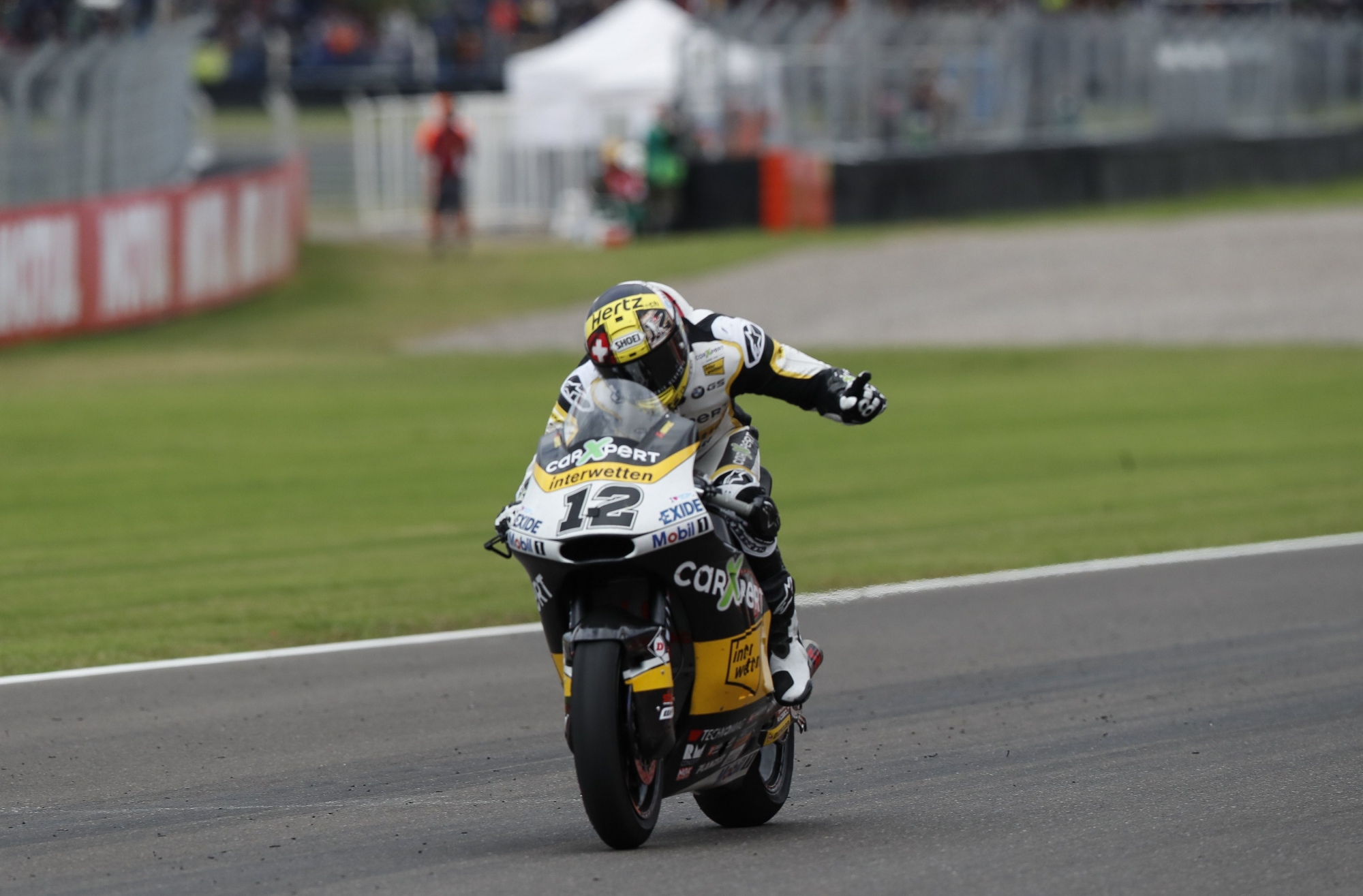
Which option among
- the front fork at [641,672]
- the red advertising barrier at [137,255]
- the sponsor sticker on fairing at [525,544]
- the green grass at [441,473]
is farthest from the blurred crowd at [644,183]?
the front fork at [641,672]

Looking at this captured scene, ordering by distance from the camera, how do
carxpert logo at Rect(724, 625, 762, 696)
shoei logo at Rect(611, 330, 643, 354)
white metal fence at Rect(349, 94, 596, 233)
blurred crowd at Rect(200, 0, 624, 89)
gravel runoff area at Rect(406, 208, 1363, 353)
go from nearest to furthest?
shoei logo at Rect(611, 330, 643, 354), carxpert logo at Rect(724, 625, 762, 696), gravel runoff area at Rect(406, 208, 1363, 353), white metal fence at Rect(349, 94, 596, 233), blurred crowd at Rect(200, 0, 624, 89)

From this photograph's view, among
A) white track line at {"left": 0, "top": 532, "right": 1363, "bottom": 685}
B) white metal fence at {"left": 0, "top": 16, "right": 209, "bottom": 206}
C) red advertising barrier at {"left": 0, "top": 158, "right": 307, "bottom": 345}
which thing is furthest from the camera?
red advertising barrier at {"left": 0, "top": 158, "right": 307, "bottom": 345}

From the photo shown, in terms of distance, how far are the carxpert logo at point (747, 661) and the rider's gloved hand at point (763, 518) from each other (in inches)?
11.0

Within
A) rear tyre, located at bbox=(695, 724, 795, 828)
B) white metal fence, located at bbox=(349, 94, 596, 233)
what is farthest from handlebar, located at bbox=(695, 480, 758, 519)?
white metal fence, located at bbox=(349, 94, 596, 233)

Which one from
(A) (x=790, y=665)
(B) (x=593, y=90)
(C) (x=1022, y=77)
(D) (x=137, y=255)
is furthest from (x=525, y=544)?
(B) (x=593, y=90)

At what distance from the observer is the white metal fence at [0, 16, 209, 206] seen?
2091 cm

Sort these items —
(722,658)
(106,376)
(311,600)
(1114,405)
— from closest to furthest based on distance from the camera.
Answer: (722,658) < (311,600) < (1114,405) < (106,376)

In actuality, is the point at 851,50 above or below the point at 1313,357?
above

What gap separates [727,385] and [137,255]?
19093 mm

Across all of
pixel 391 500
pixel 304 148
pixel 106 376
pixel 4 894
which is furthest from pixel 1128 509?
pixel 304 148

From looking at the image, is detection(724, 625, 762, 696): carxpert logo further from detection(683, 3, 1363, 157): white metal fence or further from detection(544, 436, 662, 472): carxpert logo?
detection(683, 3, 1363, 157): white metal fence

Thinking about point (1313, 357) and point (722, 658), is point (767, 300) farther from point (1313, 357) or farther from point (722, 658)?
point (722, 658)

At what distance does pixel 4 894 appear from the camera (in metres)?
5.07

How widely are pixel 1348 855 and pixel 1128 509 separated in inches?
300
